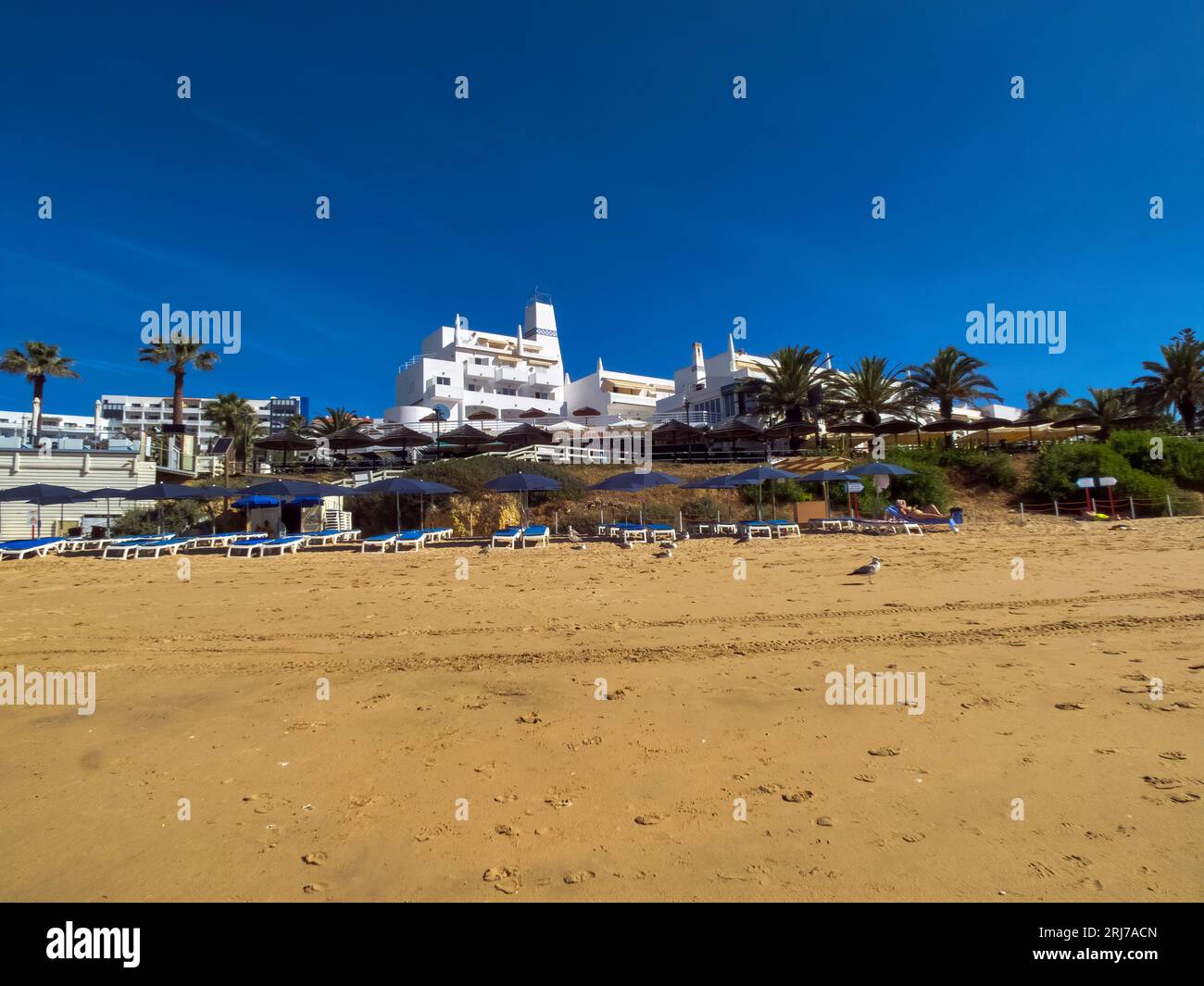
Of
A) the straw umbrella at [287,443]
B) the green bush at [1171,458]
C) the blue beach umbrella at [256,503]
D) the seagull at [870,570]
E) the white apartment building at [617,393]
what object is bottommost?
the seagull at [870,570]

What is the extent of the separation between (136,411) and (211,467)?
294 ft

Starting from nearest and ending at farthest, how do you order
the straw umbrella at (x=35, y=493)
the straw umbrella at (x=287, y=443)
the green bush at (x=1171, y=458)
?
1. the straw umbrella at (x=35, y=493)
2. the green bush at (x=1171, y=458)
3. the straw umbrella at (x=287, y=443)

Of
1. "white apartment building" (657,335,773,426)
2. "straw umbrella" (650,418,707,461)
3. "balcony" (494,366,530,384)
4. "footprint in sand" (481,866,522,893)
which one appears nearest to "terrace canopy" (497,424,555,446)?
"straw umbrella" (650,418,707,461)

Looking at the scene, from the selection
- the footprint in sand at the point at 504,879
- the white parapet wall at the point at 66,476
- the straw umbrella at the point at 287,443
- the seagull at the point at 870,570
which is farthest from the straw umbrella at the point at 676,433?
the footprint in sand at the point at 504,879

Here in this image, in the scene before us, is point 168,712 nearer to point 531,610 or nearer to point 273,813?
point 273,813

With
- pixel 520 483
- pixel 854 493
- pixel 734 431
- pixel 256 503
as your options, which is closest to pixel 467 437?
pixel 256 503

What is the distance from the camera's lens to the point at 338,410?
1847 inches

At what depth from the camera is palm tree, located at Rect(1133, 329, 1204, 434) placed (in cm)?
3225

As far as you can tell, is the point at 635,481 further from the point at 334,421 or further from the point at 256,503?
the point at 334,421

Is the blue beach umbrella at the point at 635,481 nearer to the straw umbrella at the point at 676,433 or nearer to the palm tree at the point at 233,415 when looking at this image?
the straw umbrella at the point at 676,433

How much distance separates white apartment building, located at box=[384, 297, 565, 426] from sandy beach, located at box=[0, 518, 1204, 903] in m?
45.3

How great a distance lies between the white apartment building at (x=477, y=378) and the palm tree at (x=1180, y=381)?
3968 cm

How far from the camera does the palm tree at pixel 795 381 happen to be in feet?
110
